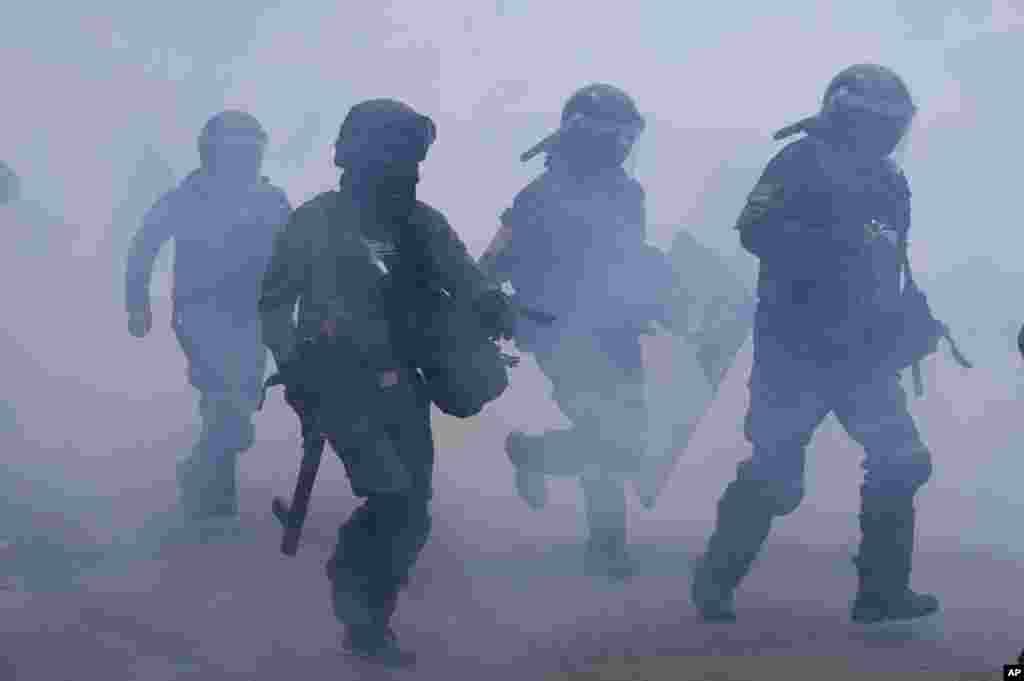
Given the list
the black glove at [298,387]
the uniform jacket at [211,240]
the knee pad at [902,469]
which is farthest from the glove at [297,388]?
the uniform jacket at [211,240]

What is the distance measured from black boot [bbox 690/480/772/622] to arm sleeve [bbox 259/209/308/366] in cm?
171

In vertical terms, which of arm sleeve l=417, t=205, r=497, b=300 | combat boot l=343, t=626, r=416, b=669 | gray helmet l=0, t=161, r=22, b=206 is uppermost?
gray helmet l=0, t=161, r=22, b=206

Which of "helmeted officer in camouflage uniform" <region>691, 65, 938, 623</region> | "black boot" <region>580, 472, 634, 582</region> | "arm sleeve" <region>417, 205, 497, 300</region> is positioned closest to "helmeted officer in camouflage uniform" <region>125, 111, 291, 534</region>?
"black boot" <region>580, 472, 634, 582</region>

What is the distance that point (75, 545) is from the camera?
6.00 metres

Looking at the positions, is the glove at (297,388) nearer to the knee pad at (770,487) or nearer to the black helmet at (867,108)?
the knee pad at (770,487)

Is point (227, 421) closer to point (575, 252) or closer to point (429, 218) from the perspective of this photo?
point (575, 252)

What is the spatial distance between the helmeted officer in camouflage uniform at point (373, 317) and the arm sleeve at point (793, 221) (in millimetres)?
1038

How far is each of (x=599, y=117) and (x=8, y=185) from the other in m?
3.77

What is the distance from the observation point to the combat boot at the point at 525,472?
20.6 ft

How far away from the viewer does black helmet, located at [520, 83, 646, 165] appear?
601 cm

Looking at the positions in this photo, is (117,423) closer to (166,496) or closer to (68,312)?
(166,496)

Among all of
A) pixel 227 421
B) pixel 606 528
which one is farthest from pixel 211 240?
pixel 606 528

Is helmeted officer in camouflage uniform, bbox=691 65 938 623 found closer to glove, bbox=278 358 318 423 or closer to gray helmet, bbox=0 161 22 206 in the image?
glove, bbox=278 358 318 423

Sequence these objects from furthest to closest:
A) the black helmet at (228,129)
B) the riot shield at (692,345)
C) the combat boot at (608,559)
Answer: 1. the black helmet at (228,129)
2. the riot shield at (692,345)
3. the combat boot at (608,559)
